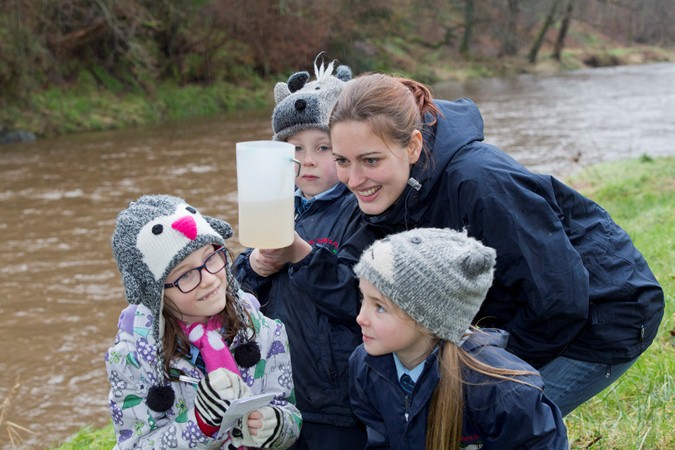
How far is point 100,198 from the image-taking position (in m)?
12.7

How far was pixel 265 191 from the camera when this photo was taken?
102 inches

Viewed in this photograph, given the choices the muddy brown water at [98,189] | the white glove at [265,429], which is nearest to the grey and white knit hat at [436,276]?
the white glove at [265,429]

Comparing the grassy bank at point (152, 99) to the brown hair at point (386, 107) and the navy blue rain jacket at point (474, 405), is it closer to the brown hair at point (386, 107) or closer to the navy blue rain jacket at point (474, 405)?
the brown hair at point (386, 107)

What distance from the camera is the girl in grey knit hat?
2.26 m

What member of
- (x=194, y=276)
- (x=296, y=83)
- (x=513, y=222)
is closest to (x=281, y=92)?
(x=296, y=83)

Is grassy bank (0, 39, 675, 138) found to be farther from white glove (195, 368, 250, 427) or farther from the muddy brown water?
white glove (195, 368, 250, 427)

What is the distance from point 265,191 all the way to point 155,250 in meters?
0.41

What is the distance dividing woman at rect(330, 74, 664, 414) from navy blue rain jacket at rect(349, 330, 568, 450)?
0.22 metres

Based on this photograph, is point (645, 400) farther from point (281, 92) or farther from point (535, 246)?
point (281, 92)

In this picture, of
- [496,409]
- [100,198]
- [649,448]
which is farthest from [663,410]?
[100,198]

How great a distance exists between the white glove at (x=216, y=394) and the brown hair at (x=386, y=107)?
0.94 metres

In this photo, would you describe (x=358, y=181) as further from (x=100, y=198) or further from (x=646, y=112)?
(x=646, y=112)

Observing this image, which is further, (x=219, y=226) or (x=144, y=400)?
(x=219, y=226)

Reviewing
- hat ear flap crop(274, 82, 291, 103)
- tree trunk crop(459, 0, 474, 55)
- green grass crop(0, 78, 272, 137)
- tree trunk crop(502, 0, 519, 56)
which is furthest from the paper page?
tree trunk crop(502, 0, 519, 56)
